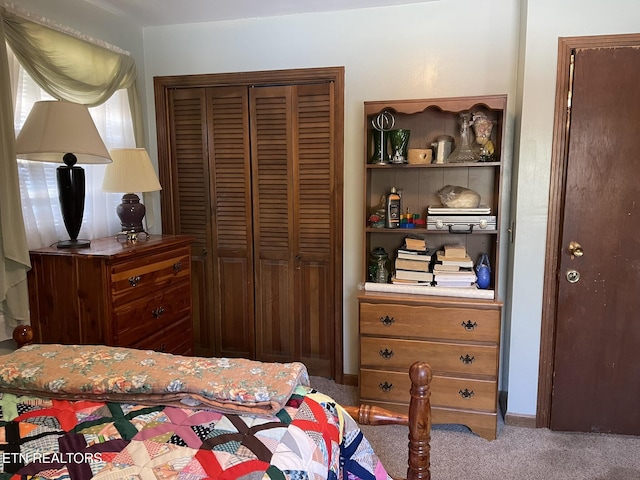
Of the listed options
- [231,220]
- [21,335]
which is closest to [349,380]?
[231,220]

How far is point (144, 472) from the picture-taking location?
0.95m

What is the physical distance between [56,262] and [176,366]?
1.13 meters

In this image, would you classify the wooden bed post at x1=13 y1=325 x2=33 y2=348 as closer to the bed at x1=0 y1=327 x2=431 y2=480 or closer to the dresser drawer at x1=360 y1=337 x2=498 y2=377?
the bed at x1=0 y1=327 x2=431 y2=480

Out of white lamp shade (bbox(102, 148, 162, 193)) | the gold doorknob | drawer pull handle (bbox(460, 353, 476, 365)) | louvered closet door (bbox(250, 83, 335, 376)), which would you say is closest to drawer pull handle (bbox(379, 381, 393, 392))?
drawer pull handle (bbox(460, 353, 476, 365))

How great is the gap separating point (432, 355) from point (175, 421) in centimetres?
163

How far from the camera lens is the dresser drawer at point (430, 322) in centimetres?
236

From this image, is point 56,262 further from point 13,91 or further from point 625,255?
point 625,255

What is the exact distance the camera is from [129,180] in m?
2.49

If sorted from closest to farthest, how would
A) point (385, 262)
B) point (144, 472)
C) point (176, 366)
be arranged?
point (144, 472), point (176, 366), point (385, 262)

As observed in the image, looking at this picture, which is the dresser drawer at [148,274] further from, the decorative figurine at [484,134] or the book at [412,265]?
the decorative figurine at [484,134]

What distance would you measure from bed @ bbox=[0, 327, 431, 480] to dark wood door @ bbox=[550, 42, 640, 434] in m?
1.54

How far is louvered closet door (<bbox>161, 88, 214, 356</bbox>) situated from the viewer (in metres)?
3.13

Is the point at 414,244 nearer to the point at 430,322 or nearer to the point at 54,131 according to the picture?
the point at 430,322

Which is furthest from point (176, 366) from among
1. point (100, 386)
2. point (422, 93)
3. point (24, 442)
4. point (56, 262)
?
point (422, 93)
